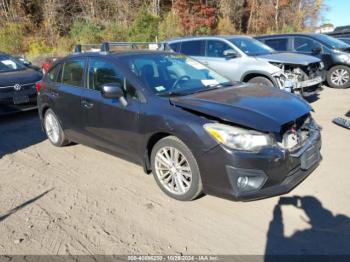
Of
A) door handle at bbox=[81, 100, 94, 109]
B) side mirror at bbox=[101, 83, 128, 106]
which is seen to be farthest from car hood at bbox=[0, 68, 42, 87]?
side mirror at bbox=[101, 83, 128, 106]

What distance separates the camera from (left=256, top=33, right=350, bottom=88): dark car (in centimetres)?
983

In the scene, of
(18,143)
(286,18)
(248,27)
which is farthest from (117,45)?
(286,18)

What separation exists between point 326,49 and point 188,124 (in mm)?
8176

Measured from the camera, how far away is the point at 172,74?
4.48 meters

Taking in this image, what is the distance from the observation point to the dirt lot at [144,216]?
307 centimetres

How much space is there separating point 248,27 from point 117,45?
29.5 meters

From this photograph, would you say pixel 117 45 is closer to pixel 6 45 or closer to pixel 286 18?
pixel 6 45

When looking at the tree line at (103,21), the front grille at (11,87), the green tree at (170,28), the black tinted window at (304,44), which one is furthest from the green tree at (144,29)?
the front grille at (11,87)

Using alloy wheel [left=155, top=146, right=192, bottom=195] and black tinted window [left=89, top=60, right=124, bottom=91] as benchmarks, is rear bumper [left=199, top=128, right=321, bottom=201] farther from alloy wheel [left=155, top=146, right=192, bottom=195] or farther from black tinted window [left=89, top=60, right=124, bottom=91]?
black tinted window [left=89, top=60, right=124, bottom=91]

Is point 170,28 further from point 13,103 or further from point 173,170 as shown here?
point 173,170

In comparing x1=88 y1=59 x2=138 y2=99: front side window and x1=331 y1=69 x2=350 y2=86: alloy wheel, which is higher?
x1=88 y1=59 x2=138 y2=99: front side window

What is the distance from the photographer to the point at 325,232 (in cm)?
315

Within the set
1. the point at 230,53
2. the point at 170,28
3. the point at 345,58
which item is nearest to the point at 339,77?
the point at 345,58

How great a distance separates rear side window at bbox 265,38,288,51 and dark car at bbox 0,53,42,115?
6.84 metres
